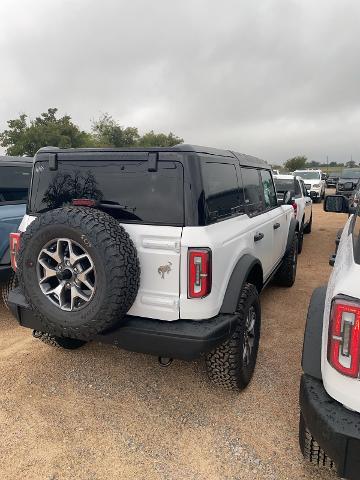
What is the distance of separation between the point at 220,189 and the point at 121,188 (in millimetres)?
757

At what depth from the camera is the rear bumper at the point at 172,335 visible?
222cm


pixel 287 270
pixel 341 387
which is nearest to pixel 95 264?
pixel 341 387

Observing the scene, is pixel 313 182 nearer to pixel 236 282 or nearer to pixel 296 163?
pixel 236 282

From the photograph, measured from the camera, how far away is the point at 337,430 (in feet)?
4.84

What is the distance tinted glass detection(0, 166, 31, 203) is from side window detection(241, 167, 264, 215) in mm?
3138

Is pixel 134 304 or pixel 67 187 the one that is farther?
pixel 67 187

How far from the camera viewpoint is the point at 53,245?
7.67ft

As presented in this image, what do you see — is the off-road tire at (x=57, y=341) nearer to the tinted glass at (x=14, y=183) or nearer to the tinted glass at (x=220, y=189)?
the tinted glass at (x=220, y=189)

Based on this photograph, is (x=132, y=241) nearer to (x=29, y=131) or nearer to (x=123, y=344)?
(x=123, y=344)

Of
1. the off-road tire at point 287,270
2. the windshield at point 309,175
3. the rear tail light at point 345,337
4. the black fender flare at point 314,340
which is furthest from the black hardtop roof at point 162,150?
the windshield at point 309,175

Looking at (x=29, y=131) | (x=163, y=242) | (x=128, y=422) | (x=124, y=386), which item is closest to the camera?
(x=163, y=242)

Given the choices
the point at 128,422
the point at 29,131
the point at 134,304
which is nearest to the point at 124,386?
the point at 128,422

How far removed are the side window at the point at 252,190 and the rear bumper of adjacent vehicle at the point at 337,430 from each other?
203 cm

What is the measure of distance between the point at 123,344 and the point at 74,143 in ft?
112
